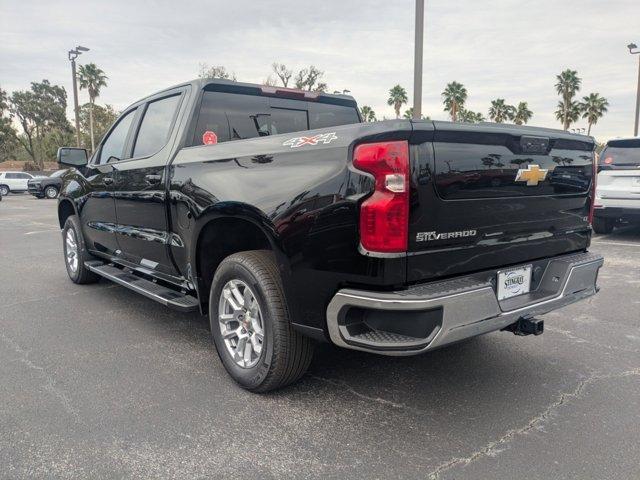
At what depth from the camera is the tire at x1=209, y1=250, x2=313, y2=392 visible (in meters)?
2.82

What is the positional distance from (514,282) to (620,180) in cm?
686

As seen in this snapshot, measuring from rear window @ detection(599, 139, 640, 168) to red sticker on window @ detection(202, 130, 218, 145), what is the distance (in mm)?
7338

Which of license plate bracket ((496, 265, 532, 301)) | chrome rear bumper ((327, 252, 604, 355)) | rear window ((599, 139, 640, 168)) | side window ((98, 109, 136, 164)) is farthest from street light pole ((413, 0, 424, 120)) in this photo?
chrome rear bumper ((327, 252, 604, 355))

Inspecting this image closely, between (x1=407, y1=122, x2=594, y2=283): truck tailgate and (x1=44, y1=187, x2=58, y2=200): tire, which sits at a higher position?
(x1=407, y1=122, x2=594, y2=283): truck tailgate

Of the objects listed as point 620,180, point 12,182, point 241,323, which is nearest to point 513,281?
point 241,323

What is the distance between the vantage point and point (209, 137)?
3842 mm

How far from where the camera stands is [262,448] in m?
2.52

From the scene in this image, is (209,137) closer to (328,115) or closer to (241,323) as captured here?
(328,115)

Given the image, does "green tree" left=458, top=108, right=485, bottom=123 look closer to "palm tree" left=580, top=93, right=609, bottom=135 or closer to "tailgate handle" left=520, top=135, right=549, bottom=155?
"palm tree" left=580, top=93, right=609, bottom=135

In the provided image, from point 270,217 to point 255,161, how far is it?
405mm

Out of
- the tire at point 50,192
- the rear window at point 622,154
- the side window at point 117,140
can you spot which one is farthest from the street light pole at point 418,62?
the tire at point 50,192

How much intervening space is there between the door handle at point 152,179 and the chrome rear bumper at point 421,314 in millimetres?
2005

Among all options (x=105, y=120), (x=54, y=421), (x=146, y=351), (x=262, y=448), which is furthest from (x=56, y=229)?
(x=105, y=120)

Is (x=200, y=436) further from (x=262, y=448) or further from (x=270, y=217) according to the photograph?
(x=270, y=217)
